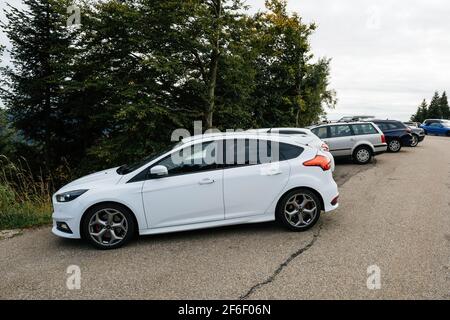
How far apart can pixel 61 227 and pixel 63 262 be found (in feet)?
2.29

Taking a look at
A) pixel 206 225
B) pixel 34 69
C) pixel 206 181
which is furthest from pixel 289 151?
pixel 34 69

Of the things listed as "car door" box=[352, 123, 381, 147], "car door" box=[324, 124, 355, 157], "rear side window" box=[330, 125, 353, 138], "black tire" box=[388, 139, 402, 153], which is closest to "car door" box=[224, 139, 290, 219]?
"car door" box=[324, 124, 355, 157]

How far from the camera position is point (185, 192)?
5000 mm

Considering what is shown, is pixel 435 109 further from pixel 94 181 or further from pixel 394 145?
pixel 94 181

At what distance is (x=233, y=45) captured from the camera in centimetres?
1650

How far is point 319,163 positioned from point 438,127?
110ft

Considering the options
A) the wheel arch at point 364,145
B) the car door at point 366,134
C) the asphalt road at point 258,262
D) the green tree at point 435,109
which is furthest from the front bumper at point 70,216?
the green tree at point 435,109

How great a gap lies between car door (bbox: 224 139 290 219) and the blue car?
33.1 m

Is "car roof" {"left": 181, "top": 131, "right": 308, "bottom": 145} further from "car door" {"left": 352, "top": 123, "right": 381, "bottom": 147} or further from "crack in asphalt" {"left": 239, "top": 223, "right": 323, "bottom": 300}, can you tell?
"car door" {"left": 352, "top": 123, "right": 381, "bottom": 147}

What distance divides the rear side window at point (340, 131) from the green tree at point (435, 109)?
72.9 metres

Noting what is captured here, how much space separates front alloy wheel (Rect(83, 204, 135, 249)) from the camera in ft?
15.9

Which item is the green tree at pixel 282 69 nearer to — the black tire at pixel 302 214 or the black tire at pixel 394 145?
the black tire at pixel 394 145
